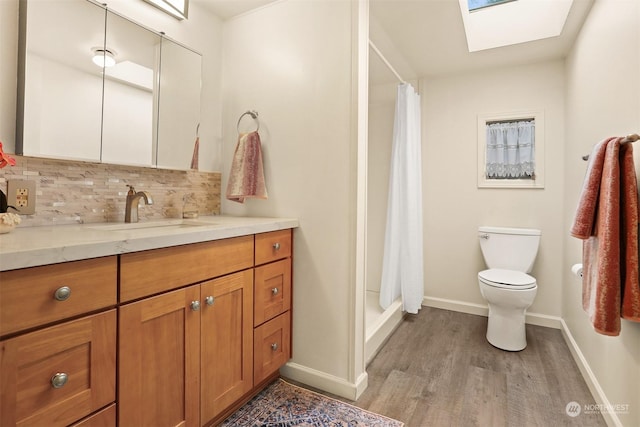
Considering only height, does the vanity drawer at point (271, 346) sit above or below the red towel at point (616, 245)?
below

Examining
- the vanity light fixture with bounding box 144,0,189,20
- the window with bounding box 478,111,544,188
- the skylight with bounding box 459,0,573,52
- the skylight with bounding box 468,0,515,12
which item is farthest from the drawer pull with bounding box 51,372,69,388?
the window with bounding box 478,111,544,188

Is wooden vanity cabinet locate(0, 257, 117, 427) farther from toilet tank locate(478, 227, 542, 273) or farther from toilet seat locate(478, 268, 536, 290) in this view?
toilet tank locate(478, 227, 542, 273)

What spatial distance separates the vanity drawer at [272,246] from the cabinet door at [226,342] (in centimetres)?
12

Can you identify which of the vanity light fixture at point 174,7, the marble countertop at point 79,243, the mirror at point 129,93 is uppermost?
the vanity light fixture at point 174,7

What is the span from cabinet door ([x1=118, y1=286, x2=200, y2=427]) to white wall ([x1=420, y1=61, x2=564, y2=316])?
2.52 meters

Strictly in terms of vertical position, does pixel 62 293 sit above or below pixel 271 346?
above

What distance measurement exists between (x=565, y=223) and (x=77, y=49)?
133 inches

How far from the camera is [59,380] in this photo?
0.85 meters

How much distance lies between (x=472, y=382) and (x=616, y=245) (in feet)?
3.61

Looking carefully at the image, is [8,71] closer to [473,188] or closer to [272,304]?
[272,304]

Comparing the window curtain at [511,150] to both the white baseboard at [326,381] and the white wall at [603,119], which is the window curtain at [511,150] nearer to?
the white wall at [603,119]

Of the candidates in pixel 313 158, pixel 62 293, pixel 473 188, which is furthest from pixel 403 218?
pixel 62 293

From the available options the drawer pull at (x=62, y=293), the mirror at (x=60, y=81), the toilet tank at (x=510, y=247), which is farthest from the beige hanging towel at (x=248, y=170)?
the toilet tank at (x=510, y=247)

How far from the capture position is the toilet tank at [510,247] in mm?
2598
